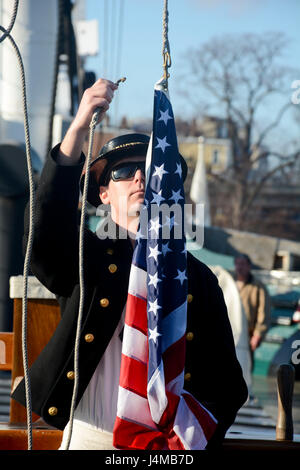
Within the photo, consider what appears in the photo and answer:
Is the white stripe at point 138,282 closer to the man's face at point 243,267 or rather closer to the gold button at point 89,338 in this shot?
the gold button at point 89,338

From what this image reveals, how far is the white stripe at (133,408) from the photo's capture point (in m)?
2.42

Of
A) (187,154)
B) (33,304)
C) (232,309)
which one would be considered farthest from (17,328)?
(187,154)

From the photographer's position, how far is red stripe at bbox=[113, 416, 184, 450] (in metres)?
2.41

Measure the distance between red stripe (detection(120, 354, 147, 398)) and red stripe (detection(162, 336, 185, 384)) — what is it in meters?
0.07

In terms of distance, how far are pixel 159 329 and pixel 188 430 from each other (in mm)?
325

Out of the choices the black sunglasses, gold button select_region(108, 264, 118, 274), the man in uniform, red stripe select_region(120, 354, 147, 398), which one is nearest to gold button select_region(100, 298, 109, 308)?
the man in uniform

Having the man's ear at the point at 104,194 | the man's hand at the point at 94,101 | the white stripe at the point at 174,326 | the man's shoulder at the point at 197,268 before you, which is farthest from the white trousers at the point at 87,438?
the man's hand at the point at 94,101

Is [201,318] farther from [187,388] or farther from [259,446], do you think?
[259,446]

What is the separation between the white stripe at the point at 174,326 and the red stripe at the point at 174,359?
0.02 metres

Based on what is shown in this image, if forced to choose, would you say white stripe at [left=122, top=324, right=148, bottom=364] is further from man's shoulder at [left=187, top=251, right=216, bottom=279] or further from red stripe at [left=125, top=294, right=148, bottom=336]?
man's shoulder at [left=187, top=251, right=216, bottom=279]
